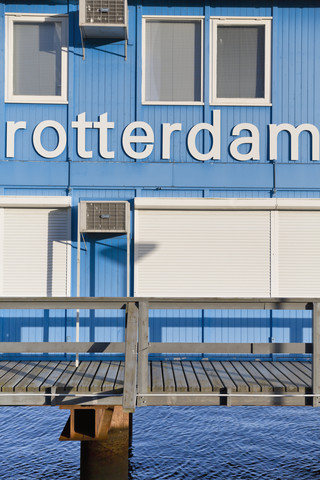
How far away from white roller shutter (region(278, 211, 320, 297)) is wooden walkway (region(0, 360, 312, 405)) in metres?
2.05

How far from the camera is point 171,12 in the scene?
10.1m

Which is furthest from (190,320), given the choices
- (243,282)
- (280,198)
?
(280,198)

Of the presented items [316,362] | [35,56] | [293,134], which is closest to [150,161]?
[293,134]

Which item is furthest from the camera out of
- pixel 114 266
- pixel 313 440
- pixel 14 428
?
pixel 14 428

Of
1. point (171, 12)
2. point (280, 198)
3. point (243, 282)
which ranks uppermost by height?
point (171, 12)

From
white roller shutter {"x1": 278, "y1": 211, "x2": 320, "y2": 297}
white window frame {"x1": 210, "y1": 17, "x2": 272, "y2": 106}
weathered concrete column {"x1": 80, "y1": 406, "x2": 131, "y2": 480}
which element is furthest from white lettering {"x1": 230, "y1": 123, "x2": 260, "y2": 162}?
weathered concrete column {"x1": 80, "y1": 406, "x2": 131, "y2": 480}

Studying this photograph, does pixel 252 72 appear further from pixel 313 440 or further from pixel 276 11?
pixel 313 440

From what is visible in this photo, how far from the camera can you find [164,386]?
698 cm

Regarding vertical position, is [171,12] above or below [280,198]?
above

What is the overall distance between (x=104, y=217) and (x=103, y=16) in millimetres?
3299

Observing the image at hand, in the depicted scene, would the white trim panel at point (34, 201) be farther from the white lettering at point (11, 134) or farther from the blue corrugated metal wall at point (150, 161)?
the white lettering at point (11, 134)

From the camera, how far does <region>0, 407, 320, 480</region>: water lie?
1159 cm

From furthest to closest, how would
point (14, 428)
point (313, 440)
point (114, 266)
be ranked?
point (14, 428) → point (313, 440) → point (114, 266)

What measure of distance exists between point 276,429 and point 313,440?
39.0 inches
